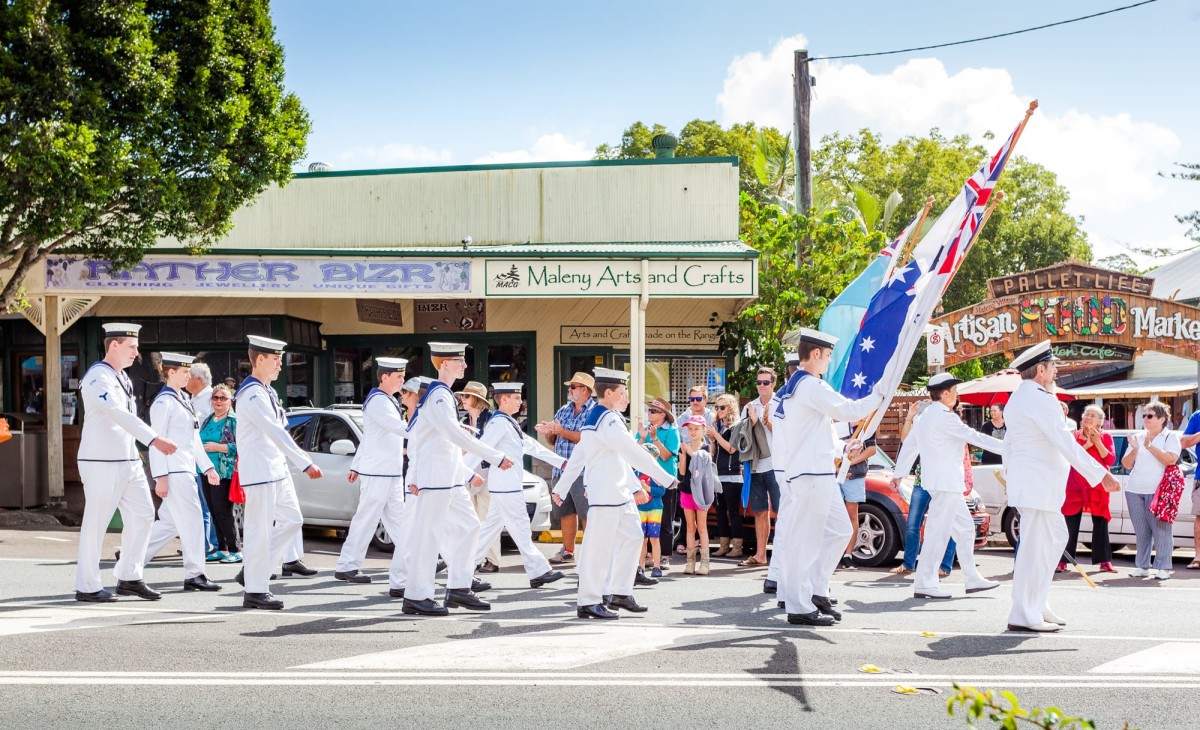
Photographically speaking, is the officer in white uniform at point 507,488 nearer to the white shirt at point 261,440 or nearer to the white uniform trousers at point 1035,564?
the white shirt at point 261,440

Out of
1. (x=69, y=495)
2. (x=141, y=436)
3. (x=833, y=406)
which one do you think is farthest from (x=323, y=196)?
(x=833, y=406)

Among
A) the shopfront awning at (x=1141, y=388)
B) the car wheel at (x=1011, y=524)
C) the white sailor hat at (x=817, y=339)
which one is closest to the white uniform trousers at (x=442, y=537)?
the white sailor hat at (x=817, y=339)

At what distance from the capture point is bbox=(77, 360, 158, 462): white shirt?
884 centimetres

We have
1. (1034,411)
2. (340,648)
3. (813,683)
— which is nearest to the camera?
(813,683)

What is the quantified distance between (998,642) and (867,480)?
484 centimetres

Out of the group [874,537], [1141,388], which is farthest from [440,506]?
[1141,388]

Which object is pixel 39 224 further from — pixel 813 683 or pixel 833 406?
pixel 813 683

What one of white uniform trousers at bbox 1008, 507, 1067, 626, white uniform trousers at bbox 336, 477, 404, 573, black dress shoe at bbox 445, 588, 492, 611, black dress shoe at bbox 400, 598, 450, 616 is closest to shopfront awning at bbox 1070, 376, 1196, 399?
white uniform trousers at bbox 1008, 507, 1067, 626

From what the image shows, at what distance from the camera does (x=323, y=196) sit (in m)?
21.1

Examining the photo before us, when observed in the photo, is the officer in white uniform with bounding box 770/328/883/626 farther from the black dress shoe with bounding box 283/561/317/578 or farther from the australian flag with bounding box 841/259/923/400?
the black dress shoe with bounding box 283/561/317/578

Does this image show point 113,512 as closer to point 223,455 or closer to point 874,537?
point 223,455

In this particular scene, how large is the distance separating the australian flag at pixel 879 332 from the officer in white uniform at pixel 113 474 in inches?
226

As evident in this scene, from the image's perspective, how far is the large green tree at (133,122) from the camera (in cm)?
1373

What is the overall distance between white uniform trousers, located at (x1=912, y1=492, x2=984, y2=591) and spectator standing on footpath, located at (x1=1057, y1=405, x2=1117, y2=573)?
7.40ft
